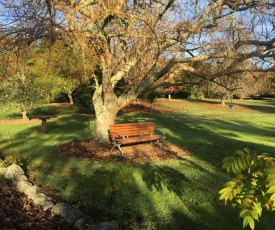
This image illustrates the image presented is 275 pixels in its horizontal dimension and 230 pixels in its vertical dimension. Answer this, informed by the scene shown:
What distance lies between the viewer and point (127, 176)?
4.33 meters

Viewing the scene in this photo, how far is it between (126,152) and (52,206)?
13.7 ft

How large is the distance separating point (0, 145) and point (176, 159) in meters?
6.24

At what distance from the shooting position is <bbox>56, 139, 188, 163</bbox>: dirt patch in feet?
26.1

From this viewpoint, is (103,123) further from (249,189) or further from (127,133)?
(249,189)

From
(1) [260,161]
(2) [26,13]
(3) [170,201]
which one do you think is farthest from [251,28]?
(1) [260,161]

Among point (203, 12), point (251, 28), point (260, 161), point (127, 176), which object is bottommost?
point (127, 176)

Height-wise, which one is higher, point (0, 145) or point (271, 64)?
point (271, 64)

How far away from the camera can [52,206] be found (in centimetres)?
460

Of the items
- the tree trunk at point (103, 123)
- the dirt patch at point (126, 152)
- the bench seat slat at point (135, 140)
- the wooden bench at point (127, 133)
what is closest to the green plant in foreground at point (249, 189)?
the dirt patch at point (126, 152)

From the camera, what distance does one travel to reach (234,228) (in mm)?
4352

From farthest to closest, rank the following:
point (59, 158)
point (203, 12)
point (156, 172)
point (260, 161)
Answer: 1. point (203, 12)
2. point (59, 158)
3. point (156, 172)
4. point (260, 161)

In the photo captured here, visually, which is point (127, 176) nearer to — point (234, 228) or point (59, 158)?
point (234, 228)

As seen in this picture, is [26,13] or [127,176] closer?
[127,176]

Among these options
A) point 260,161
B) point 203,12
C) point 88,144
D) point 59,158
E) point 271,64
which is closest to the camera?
point 260,161
